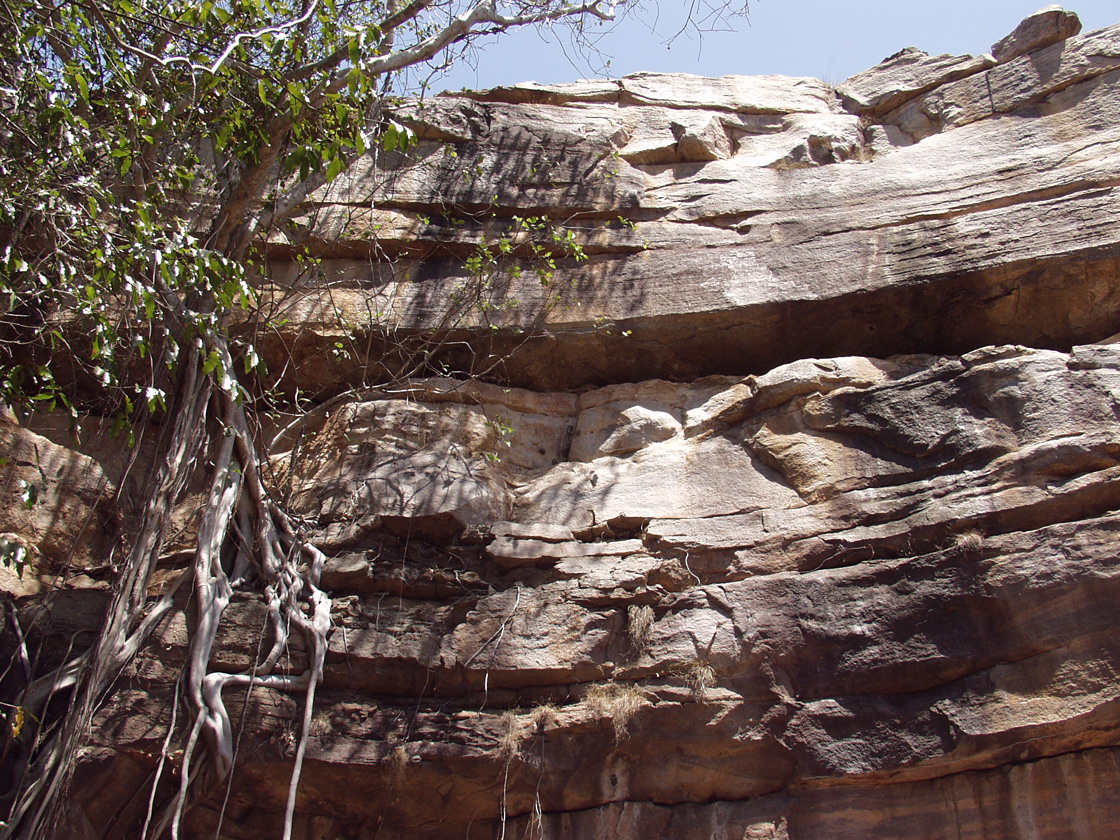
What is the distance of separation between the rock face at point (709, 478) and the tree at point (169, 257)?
24cm

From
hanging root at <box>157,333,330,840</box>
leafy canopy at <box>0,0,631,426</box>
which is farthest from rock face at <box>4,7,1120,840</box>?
leafy canopy at <box>0,0,631,426</box>

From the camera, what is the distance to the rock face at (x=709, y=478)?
4238mm

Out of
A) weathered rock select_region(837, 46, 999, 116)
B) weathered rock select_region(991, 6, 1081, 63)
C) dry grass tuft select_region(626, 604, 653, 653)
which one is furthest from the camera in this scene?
weathered rock select_region(837, 46, 999, 116)

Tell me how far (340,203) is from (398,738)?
13.9 ft

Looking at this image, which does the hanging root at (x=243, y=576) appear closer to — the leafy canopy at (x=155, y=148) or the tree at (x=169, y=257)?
the tree at (x=169, y=257)

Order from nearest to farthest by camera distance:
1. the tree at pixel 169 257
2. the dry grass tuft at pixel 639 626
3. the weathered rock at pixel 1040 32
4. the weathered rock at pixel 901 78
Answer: the tree at pixel 169 257 < the dry grass tuft at pixel 639 626 < the weathered rock at pixel 1040 32 < the weathered rock at pixel 901 78

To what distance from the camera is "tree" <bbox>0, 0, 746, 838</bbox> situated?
415 cm

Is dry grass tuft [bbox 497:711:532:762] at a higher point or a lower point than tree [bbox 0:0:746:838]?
lower

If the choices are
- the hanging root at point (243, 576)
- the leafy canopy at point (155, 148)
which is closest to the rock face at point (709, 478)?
the hanging root at point (243, 576)

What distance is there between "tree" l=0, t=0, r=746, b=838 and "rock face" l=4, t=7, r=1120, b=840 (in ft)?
0.79

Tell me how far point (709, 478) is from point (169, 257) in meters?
3.29

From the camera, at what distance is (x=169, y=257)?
4.08 metres

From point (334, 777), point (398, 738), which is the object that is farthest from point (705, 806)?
point (334, 777)

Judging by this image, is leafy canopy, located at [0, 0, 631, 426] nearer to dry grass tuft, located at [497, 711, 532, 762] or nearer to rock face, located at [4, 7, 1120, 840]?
rock face, located at [4, 7, 1120, 840]
